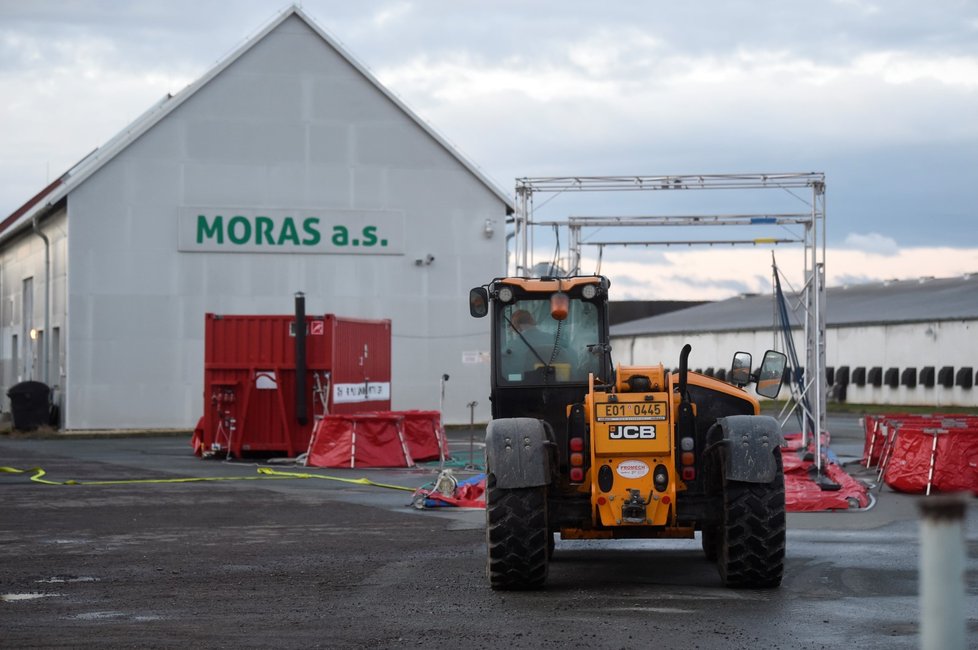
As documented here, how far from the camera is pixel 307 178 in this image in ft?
124

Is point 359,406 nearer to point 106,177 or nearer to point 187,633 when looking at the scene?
point 106,177

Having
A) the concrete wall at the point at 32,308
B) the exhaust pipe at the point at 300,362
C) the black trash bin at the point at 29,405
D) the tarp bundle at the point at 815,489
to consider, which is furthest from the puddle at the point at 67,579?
the black trash bin at the point at 29,405

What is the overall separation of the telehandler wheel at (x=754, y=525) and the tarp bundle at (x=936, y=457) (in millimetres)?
9518

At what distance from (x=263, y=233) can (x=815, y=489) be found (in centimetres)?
2264

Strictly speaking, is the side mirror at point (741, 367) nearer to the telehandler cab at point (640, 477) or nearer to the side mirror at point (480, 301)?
the telehandler cab at point (640, 477)

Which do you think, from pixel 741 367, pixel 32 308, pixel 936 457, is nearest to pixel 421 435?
pixel 936 457

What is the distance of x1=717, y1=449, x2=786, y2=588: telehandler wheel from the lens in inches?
391

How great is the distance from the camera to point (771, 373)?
33.7 ft

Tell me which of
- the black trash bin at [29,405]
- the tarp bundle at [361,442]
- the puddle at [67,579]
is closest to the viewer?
the puddle at [67,579]

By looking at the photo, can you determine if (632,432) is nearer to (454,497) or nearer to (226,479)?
(454,497)

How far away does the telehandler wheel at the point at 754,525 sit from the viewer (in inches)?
391

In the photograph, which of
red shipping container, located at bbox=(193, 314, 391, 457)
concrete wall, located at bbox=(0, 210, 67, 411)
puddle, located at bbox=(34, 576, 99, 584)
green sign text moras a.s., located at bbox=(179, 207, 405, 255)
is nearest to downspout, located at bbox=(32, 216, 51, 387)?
concrete wall, located at bbox=(0, 210, 67, 411)

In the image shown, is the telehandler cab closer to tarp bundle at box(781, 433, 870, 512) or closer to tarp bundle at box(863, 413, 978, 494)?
tarp bundle at box(781, 433, 870, 512)

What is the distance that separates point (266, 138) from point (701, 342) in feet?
123
